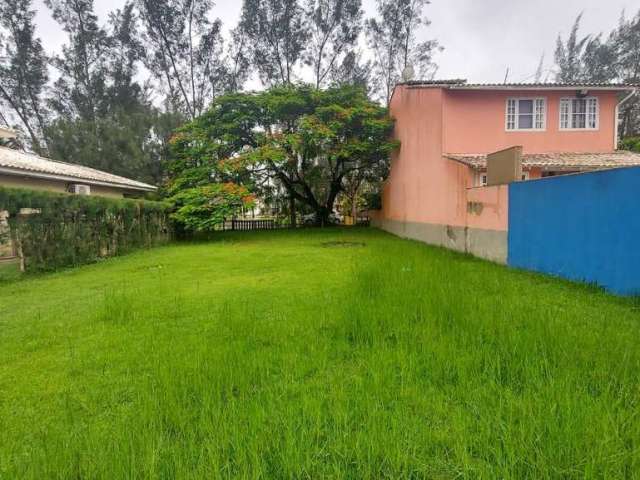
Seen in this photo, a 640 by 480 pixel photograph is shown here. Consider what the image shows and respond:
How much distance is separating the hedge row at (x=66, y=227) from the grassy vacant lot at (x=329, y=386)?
3324 mm

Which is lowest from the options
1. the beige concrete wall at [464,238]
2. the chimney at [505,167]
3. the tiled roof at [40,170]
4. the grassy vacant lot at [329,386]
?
the grassy vacant lot at [329,386]

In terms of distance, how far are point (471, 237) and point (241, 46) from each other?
22.7 m

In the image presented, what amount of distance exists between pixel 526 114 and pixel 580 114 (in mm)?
2217

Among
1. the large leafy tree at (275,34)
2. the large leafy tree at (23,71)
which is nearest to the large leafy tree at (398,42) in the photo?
the large leafy tree at (275,34)

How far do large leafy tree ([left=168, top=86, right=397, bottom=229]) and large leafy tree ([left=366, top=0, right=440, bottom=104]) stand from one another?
8.08 metres

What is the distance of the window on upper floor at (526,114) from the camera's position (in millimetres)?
12633

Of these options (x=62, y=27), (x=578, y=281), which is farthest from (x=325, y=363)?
(x=62, y=27)

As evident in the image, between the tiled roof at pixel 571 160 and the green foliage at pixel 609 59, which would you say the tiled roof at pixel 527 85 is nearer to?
the tiled roof at pixel 571 160

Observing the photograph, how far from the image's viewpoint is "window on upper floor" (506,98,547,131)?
497 inches

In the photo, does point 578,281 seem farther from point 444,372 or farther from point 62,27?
point 62,27

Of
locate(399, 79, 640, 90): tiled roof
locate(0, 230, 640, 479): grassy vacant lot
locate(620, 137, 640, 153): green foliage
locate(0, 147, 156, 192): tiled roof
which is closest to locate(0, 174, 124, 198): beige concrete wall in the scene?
locate(0, 147, 156, 192): tiled roof

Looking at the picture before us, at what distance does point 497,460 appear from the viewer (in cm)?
157

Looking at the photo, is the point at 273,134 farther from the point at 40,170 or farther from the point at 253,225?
the point at 40,170

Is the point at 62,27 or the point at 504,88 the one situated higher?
the point at 62,27
